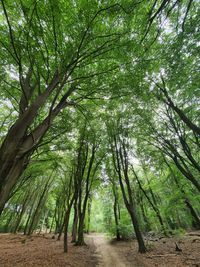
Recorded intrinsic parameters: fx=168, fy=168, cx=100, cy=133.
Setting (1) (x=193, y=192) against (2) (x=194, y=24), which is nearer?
(2) (x=194, y=24)

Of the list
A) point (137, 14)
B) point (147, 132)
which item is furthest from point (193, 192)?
point (137, 14)

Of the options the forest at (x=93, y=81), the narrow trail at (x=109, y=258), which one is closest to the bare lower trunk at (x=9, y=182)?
the forest at (x=93, y=81)

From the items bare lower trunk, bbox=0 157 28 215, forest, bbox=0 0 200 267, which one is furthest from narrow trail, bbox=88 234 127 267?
bare lower trunk, bbox=0 157 28 215

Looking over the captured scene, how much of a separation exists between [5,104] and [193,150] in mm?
13773

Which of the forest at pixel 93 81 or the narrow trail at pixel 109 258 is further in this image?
the narrow trail at pixel 109 258

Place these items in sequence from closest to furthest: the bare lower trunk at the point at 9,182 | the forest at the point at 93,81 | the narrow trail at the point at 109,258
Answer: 1. the bare lower trunk at the point at 9,182
2. the forest at the point at 93,81
3. the narrow trail at the point at 109,258

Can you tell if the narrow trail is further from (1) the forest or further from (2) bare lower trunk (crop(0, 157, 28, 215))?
(2) bare lower trunk (crop(0, 157, 28, 215))

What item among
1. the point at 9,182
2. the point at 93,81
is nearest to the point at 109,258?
the point at 9,182

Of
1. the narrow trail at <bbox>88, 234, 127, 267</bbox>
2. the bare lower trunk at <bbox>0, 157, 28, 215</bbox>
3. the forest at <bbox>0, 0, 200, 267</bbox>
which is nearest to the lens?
the bare lower trunk at <bbox>0, 157, 28, 215</bbox>

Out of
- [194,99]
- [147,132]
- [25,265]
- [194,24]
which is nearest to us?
[194,24]

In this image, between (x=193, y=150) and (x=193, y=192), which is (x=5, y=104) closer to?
(x=193, y=150)

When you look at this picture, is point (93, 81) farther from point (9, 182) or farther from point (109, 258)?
point (109, 258)

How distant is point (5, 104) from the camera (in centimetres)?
1020

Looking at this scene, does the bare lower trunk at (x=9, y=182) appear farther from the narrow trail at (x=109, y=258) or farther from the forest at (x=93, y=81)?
the narrow trail at (x=109, y=258)
